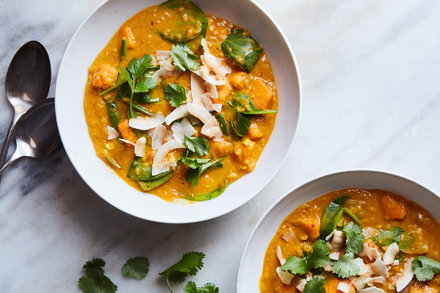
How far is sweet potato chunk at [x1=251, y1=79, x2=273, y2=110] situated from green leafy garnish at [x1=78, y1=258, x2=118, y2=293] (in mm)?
1589

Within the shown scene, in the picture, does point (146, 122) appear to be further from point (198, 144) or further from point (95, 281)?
point (95, 281)

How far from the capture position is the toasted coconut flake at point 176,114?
10.2 ft

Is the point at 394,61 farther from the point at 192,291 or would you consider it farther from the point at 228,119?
the point at 192,291

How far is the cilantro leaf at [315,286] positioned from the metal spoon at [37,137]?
1.97 m

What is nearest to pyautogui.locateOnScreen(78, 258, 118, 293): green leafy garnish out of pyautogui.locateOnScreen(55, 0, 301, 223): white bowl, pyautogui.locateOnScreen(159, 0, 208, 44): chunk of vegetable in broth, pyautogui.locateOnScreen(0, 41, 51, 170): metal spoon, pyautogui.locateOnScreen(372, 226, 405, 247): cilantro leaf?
pyautogui.locateOnScreen(55, 0, 301, 223): white bowl

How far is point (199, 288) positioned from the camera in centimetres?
327

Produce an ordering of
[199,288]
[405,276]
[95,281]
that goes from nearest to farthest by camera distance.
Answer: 1. [405,276]
2. [199,288]
3. [95,281]

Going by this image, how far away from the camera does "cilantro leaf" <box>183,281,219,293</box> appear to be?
10.5 feet

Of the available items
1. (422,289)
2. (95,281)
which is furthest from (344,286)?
(95,281)

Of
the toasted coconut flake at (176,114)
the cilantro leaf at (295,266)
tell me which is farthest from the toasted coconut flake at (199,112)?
the cilantro leaf at (295,266)

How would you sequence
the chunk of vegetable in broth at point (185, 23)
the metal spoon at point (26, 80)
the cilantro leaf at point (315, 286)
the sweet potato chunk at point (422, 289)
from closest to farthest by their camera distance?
1. the cilantro leaf at point (315, 286)
2. the sweet potato chunk at point (422, 289)
3. the chunk of vegetable in broth at point (185, 23)
4. the metal spoon at point (26, 80)

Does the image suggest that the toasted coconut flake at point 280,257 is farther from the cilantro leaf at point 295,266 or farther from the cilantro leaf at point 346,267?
the cilantro leaf at point 346,267

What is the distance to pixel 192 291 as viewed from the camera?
320cm

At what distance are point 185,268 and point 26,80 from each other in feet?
5.68
